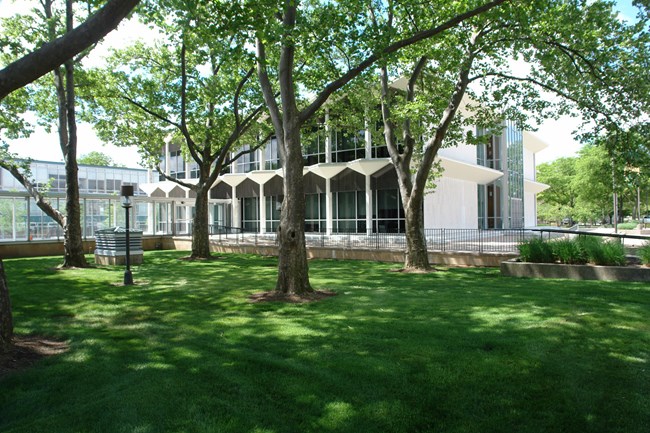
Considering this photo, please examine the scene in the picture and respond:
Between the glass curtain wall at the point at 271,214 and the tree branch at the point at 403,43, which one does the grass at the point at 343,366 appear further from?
the glass curtain wall at the point at 271,214

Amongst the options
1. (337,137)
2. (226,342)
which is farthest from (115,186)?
(226,342)

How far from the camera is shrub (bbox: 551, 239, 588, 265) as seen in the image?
A: 12.9 metres

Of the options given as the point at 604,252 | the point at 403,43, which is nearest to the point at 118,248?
the point at 403,43

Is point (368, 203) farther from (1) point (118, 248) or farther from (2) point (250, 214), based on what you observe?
(1) point (118, 248)

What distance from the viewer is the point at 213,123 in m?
20.5

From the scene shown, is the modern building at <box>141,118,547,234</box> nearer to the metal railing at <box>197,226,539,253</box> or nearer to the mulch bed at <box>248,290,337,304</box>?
the metal railing at <box>197,226,539,253</box>

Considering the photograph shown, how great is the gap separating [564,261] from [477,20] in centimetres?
717

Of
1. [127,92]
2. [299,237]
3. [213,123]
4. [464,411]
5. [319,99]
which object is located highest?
[127,92]

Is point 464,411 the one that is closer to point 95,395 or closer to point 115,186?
point 95,395

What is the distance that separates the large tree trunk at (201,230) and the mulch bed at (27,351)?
542 inches

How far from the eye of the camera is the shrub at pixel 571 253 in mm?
12875

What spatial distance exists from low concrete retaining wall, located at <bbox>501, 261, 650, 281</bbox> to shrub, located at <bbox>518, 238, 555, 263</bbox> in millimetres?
504

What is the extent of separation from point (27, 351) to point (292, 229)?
529 centimetres

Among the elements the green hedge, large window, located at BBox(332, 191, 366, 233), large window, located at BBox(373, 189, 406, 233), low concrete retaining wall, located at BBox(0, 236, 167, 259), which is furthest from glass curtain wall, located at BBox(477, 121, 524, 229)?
low concrete retaining wall, located at BBox(0, 236, 167, 259)
